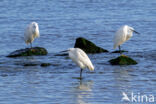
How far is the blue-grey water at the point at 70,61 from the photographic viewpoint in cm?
1075

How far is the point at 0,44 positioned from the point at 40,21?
7582 mm

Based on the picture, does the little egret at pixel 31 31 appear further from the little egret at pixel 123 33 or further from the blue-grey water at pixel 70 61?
the little egret at pixel 123 33

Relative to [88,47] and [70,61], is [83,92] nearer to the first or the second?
[70,61]

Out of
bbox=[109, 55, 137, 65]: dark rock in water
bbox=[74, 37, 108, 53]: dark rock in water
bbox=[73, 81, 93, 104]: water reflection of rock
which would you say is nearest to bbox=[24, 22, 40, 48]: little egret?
bbox=[74, 37, 108, 53]: dark rock in water

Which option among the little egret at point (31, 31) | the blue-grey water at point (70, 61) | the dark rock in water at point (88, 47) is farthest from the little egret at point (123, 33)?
the little egret at point (31, 31)

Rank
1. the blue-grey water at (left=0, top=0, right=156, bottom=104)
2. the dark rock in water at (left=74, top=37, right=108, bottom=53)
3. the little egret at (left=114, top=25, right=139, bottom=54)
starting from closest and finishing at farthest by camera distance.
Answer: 1. the blue-grey water at (left=0, top=0, right=156, bottom=104)
2. the little egret at (left=114, top=25, right=139, bottom=54)
3. the dark rock in water at (left=74, top=37, right=108, bottom=53)

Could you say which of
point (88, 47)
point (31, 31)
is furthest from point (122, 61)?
point (31, 31)

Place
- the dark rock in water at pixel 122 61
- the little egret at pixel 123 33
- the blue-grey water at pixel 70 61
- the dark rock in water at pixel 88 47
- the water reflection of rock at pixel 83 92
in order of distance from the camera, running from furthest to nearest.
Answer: the dark rock in water at pixel 88 47 → the little egret at pixel 123 33 → the dark rock in water at pixel 122 61 → the blue-grey water at pixel 70 61 → the water reflection of rock at pixel 83 92

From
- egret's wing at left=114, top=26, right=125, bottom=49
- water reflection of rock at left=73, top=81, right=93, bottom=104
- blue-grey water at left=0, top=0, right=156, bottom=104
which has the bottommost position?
water reflection of rock at left=73, top=81, right=93, bottom=104

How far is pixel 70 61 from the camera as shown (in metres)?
15.2

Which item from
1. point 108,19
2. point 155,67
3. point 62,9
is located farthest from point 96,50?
point 62,9

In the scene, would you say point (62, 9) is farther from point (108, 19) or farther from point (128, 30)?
point (128, 30)

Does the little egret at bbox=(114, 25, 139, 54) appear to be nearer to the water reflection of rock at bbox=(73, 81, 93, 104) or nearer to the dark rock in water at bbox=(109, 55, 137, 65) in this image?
the dark rock in water at bbox=(109, 55, 137, 65)

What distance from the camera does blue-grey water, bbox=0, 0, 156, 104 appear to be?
10750mm
